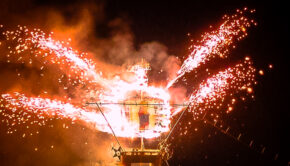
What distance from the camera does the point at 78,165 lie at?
456 inches

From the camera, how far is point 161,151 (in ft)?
20.9

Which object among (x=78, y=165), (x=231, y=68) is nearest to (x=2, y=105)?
(x=78, y=165)

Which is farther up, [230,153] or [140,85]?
[140,85]

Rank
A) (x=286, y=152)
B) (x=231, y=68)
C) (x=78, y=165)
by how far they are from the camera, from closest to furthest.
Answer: (x=231, y=68) < (x=78, y=165) < (x=286, y=152)

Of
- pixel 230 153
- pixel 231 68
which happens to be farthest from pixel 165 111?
pixel 230 153

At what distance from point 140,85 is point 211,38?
129 inches

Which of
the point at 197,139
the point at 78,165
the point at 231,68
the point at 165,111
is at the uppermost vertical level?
the point at 231,68

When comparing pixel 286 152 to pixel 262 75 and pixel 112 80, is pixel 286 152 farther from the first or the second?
pixel 112 80

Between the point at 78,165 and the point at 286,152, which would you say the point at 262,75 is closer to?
the point at 286,152

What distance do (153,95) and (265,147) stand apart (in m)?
11.4

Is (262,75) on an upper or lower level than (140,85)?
upper

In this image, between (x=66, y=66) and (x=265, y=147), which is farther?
(x=265, y=147)

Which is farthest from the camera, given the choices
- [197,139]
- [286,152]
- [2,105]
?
[197,139]

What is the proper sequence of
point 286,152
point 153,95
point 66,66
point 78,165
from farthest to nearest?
point 286,152, point 78,165, point 66,66, point 153,95
